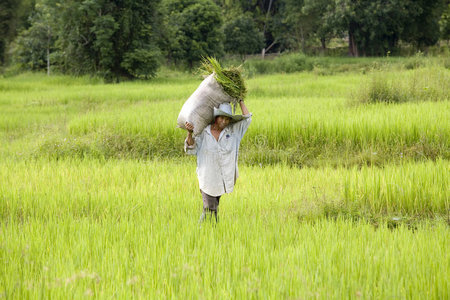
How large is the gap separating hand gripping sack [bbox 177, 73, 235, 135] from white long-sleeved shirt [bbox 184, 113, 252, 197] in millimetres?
93

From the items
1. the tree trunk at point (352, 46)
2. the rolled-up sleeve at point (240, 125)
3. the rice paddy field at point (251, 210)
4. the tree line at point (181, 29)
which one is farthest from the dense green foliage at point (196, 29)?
the rolled-up sleeve at point (240, 125)

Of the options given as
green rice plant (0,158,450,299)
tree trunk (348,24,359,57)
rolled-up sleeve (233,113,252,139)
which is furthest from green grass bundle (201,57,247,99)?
tree trunk (348,24,359,57)

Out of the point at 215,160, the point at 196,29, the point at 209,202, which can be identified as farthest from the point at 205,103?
the point at 196,29

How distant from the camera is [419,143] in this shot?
21.4 feet

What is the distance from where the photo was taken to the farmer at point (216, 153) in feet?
11.5

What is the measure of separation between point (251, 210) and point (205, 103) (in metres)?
1.15

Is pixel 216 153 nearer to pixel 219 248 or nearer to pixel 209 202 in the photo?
pixel 209 202

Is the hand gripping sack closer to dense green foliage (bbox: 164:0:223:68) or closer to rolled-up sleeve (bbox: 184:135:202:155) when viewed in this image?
rolled-up sleeve (bbox: 184:135:202:155)

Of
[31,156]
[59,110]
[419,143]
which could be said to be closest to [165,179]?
[31,156]

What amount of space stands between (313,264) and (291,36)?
35654mm

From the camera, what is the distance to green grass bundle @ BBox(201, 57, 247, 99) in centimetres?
358

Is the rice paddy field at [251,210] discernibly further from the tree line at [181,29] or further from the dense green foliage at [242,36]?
the dense green foliage at [242,36]

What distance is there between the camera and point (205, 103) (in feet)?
11.9

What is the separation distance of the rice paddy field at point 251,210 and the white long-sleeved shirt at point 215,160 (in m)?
0.29
